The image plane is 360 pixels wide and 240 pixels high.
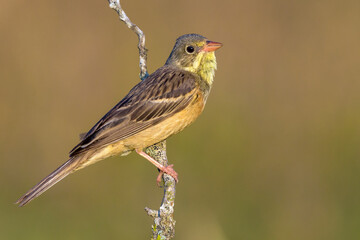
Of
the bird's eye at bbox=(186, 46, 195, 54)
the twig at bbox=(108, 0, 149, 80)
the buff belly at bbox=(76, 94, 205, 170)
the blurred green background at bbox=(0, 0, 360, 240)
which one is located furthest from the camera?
the blurred green background at bbox=(0, 0, 360, 240)

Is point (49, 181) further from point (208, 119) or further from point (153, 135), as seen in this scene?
point (208, 119)

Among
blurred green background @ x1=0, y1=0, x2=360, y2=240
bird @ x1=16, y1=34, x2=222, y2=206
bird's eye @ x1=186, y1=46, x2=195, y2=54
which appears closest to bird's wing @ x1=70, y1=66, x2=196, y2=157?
bird @ x1=16, y1=34, x2=222, y2=206

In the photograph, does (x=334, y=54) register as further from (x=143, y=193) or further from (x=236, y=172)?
(x=143, y=193)

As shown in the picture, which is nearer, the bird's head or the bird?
the bird

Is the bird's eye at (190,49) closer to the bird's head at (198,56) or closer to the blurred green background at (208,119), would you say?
the bird's head at (198,56)

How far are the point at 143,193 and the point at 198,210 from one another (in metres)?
0.80

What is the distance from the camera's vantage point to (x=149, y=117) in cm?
570

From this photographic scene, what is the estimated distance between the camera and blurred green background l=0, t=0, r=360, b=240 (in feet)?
23.9

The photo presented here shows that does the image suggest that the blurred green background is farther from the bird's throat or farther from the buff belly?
the bird's throat

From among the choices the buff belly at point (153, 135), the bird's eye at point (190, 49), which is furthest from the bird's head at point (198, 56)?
the buff belly at point (153, 135)

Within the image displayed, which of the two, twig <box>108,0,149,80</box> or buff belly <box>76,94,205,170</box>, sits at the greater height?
twig <box>108,0,149,80</box>

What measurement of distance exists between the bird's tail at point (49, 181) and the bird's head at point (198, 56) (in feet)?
5.00

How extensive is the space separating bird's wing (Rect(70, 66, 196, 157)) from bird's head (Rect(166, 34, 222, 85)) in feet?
0.52

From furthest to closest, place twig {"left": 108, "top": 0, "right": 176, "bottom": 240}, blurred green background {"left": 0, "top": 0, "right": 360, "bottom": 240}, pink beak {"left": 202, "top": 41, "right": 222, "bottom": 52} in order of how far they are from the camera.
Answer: blurred green background {"left": 0, "top": 0, "right": 360, "bottom": 240} < pink beak {"left": 202, "top": 41, "right": 222, "bottom": 52} < twig {"left": 108, "top": 0, "right": 176, "bottom": 240}
